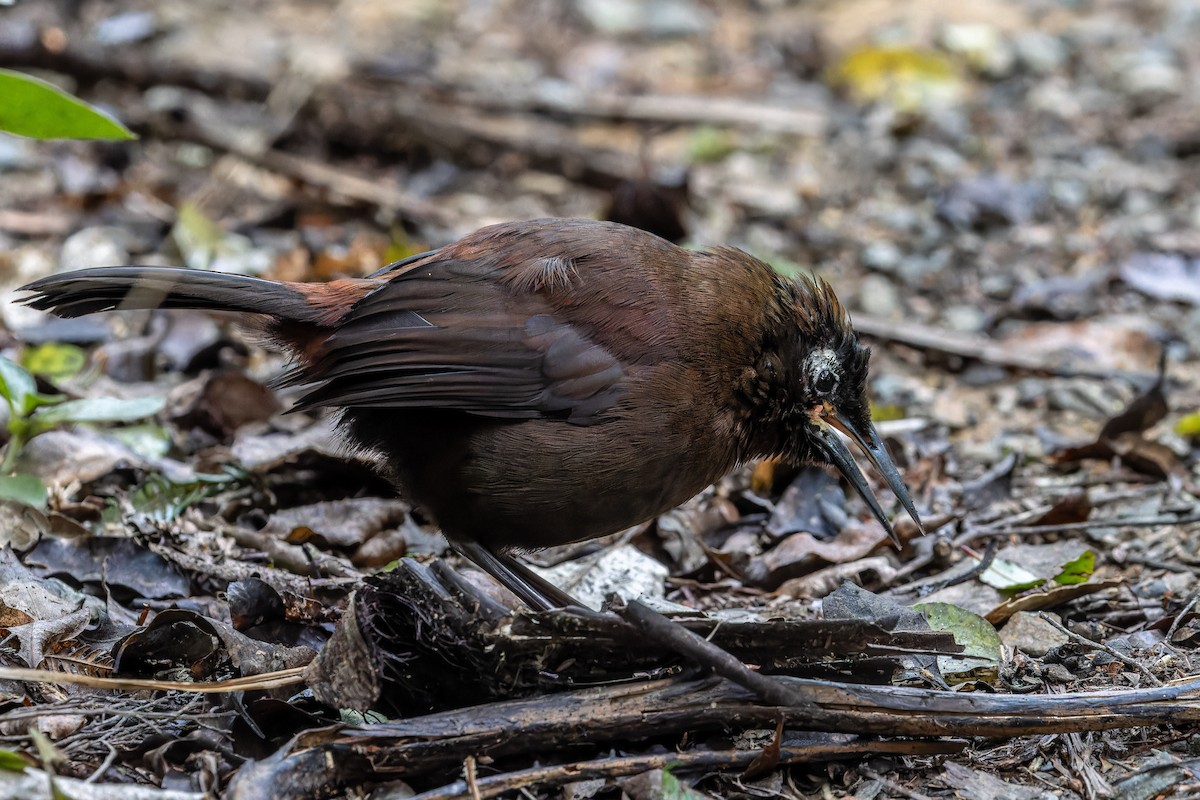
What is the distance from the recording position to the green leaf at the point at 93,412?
3.78 m

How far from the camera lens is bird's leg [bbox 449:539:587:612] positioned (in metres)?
3.69

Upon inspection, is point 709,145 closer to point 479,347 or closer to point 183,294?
point 479,347

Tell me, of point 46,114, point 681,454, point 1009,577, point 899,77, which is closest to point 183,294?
point 46,114

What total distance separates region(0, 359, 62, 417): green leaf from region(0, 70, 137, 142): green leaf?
0.86m

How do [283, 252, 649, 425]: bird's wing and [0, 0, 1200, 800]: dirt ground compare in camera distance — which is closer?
[0, 0, 1200, 800]: dirt ground

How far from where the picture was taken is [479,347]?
3.59 m

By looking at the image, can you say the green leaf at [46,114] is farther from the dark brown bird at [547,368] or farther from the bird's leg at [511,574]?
the bird's leg at [511,574]

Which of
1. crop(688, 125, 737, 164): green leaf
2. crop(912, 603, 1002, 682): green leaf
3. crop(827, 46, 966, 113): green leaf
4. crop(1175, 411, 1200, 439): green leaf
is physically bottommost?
crop(1175, 411, 1200, 439): green leaf

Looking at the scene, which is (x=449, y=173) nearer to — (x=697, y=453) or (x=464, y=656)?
(x=697, y=453)

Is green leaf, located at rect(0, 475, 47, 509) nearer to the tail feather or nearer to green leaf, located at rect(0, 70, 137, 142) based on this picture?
the tail feather

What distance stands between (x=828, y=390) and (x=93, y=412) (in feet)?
7.24

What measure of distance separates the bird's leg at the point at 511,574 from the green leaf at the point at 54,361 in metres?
2.13

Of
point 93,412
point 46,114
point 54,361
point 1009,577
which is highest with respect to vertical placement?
point 46,114

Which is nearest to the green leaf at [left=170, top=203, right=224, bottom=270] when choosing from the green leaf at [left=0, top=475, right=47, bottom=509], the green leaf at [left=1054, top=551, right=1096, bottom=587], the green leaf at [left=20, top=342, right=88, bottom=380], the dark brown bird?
the green leaf at [left=20, top=342, right=88, bottom=380]
